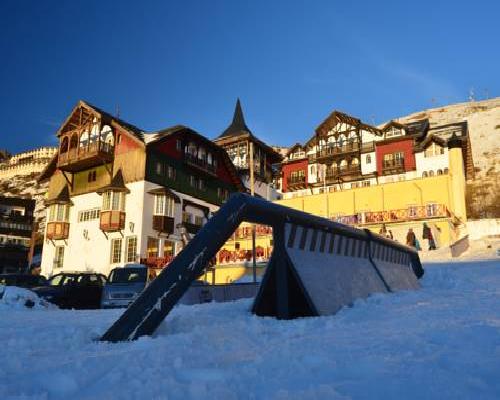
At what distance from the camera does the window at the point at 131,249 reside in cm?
3253

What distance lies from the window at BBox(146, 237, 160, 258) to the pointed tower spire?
25.7m

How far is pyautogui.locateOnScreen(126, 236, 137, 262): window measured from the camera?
107 ft

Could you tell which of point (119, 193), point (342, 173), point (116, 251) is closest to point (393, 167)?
point (342, 173)

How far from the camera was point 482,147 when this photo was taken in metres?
81.3

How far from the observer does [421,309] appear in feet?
25.0

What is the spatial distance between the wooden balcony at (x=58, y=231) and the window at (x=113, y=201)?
4766mm

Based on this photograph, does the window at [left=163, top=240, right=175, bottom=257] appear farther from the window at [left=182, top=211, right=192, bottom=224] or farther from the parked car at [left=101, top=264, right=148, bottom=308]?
the parked car at [left=101, top=264, right=148, bottom=308]

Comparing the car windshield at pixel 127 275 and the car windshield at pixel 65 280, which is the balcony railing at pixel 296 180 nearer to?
the car windshield at pixel 127 275

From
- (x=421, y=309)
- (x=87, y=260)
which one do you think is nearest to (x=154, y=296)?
(x=421, y=309)

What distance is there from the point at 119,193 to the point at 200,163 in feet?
26.9

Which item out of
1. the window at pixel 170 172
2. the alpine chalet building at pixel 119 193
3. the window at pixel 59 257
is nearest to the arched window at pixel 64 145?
the alpine chalet building at pixel 119 193

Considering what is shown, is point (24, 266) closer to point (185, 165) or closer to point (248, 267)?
point (185, 165)

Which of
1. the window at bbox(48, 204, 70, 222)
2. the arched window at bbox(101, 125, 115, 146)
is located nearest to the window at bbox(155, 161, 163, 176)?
the arched window at bbox(101, 125, 115, 146)

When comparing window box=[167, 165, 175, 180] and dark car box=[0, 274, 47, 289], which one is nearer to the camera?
dark car box=[0, 274, 47, 289]
